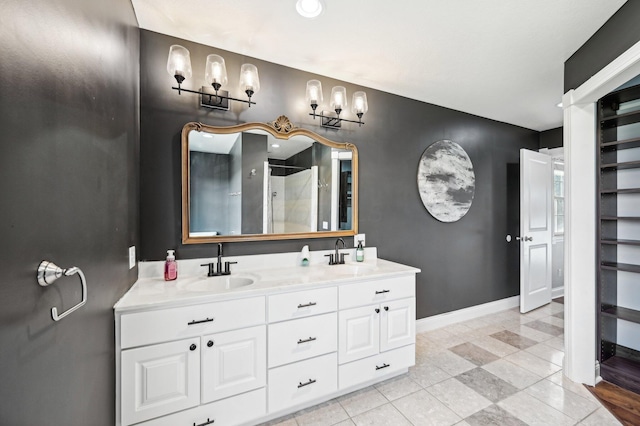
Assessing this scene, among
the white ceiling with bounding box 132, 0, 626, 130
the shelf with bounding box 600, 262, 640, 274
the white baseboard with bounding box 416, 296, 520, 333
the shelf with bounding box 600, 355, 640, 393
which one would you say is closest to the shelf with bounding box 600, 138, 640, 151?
the white ceiling with bounding box 132, 0, 626, 130

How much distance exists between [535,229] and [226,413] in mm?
4018

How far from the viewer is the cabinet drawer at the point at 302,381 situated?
66.1 inches

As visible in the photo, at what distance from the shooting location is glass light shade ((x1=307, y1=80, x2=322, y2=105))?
87.7 inches

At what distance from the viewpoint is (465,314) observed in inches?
131

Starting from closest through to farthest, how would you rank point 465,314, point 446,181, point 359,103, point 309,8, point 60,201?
point 60,201 → point 309,8 → point 359,103 → point 446,181 → point 465,314

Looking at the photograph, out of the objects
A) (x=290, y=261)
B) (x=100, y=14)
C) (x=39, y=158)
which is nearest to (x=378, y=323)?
(x=290, y=261)

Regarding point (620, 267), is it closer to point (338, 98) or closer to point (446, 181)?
point (446, 181)

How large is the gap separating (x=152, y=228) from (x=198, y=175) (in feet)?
1.57

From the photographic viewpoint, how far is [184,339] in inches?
57.4

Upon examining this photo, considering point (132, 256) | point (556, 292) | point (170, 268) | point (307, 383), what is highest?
point (132, 256)

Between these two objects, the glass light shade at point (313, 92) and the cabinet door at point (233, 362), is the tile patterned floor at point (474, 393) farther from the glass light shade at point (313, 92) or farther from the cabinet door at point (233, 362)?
the glass light shade at point (313, 92)

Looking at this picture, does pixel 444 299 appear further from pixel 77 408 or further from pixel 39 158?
pixel 39 158

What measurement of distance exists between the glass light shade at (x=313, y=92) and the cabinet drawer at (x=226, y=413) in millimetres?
2088

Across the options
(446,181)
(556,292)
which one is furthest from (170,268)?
(556,292)
